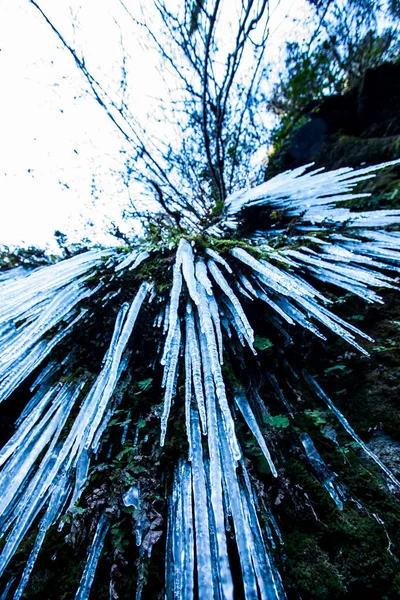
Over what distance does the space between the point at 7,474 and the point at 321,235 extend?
2.14 meters

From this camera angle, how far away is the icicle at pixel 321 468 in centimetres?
95

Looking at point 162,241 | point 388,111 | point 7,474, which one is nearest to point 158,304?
point 162,241

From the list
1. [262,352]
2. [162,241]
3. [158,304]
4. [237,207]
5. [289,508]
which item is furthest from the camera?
[237,207]

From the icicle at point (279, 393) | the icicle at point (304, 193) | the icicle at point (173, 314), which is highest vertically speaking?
the icicle at point (304, 193)

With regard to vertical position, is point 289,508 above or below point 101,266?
below

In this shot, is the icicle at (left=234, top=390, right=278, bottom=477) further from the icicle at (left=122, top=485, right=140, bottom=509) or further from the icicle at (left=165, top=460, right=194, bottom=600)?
the icicle at (left=122, top=485, right=140, bottom=509)

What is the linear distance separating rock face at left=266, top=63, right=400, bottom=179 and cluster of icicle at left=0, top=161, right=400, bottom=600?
2149 millimetres

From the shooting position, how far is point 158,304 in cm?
165

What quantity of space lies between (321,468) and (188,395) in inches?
21.9

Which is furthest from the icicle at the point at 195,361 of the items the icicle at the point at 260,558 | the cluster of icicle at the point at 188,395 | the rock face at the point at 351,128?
the rock face at the point at 351,128

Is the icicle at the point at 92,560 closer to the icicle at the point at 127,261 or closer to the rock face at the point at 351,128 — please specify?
the icicle at the point at 127,261

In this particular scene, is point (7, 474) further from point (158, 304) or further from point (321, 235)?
point (321, 235)

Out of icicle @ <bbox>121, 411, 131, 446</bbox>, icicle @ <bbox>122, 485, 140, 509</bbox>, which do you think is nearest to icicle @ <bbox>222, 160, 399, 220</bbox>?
icicle @ <bbox>121, 411, 131, 446</bbox>

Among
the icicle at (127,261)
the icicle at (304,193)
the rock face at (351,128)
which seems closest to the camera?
the icicle at (127,261)
